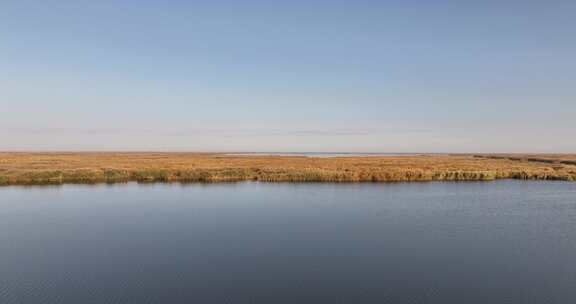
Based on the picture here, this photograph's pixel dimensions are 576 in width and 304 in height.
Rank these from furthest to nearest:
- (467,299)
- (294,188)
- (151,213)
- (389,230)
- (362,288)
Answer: (294,188) → (151,213) → (389,230) → (362,288) → (467,299)

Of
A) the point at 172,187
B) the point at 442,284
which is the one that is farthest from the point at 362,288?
the point at 172,187

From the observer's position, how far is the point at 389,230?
19703mm

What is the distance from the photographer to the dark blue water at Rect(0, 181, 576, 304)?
39.2 feet

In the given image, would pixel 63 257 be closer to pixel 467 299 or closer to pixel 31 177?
pixel 467 299

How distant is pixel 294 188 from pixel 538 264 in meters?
22.5

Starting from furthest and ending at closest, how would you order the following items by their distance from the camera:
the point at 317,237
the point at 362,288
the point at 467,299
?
the point at 317,237
the point at 362,288
the point at 467,299

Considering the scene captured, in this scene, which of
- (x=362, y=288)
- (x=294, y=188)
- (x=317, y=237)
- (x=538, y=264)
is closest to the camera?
(x=362, y=288)

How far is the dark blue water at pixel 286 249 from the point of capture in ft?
39.2

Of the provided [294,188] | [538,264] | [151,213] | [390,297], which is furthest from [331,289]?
[294,188]

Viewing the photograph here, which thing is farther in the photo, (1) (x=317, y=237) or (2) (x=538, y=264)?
(1) (x=317, y=237)

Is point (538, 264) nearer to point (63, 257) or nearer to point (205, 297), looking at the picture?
point (205, 297)

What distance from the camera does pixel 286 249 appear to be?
16.3 metres

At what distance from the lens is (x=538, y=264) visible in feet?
47.0

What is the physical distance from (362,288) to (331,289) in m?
1.05
